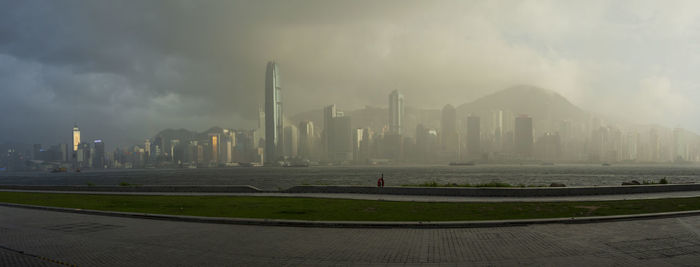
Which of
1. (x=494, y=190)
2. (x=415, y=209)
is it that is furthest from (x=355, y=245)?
(x=494, y=190)

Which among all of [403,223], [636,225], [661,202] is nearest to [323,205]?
[403,223]

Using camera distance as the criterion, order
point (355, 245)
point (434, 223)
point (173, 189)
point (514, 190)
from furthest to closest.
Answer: point (173, 189), point (514, 190), point (434, 223), point (355, 245)

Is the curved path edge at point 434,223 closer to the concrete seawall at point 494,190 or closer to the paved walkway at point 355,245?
the paved walkway at point 355,245

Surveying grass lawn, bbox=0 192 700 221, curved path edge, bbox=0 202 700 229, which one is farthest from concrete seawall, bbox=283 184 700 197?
curved path edge, bbox=0 202 700 229

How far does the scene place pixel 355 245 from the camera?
1080 cm

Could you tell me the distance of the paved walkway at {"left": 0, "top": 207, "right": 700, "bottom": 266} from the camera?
9.09m

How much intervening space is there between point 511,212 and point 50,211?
68.6 ft

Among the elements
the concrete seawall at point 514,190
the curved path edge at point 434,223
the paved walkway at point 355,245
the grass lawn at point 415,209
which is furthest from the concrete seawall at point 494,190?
the paved walkway at point 355,245

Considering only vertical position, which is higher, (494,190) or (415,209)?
(494,190)

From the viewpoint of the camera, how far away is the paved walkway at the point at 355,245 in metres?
9.09

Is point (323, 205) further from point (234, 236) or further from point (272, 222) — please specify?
point (234, 236)

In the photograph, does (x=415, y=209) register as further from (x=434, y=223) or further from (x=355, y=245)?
(x=355, y=245)

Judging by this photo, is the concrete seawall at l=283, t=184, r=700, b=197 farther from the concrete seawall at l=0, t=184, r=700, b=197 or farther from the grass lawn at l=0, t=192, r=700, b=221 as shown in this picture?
the grass lawn at l=0, t=192, r=700, b=221

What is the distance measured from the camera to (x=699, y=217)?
14258 mm
